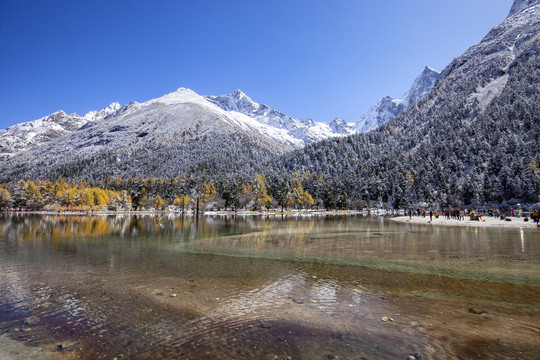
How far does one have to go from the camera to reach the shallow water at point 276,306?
29.7 ft

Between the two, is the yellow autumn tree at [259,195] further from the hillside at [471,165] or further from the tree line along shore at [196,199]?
the hillside at [471,165]

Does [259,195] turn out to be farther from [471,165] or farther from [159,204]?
[471,165]

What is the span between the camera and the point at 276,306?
12.8 m

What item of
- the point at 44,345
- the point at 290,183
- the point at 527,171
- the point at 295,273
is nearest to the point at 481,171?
the point at 527,171

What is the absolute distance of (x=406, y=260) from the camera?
886 inches

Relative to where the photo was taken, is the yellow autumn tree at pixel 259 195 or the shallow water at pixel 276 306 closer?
the shallow water at pixel 276 306

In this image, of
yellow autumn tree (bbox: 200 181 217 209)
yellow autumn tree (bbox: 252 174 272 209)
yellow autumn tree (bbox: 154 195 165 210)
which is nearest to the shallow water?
yellow autumn tree (bbox: 252 174 272 209)

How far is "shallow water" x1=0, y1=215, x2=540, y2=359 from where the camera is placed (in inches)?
356

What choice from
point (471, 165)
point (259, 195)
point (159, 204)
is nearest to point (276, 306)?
point (259, 195)

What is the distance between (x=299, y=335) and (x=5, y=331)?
10572mm

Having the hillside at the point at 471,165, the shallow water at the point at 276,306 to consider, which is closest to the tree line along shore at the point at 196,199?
the hillside at the point at 471,165

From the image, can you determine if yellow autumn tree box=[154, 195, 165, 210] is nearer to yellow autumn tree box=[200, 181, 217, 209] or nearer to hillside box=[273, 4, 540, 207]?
yellow autumn tree box=[200, 181, 217, 209]

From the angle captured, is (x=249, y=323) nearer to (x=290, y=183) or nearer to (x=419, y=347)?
(x=419, y=347)

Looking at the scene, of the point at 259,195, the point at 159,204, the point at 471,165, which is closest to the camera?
the point at 259,195
